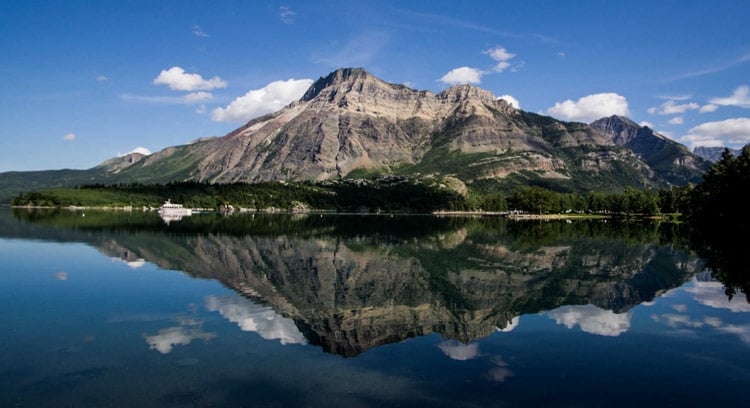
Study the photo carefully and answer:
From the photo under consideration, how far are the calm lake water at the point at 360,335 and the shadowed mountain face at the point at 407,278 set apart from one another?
0.25 m

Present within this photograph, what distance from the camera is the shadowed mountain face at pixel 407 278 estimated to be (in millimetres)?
29031

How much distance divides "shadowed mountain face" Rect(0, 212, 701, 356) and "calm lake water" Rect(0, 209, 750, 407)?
9.9 inches

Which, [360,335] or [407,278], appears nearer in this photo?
[360,335]

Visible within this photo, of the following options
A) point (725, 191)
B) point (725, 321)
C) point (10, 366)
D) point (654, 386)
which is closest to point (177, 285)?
point (10, 366)

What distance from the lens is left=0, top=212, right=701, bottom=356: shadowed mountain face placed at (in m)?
29.0

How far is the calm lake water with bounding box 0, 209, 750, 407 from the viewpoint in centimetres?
1806

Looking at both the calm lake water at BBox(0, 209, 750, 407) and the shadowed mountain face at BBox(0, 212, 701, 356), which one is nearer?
the calm lake water at BBox(0, 209, 750, 407)

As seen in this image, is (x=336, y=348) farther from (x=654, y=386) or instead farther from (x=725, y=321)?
(x=725, y=321)

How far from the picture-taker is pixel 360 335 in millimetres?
25906

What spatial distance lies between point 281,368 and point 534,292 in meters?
25.3

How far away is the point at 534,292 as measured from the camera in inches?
1559

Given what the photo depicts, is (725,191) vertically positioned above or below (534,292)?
above

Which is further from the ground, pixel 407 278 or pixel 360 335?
pixel 360 335

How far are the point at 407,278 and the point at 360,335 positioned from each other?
1925 centimetres
